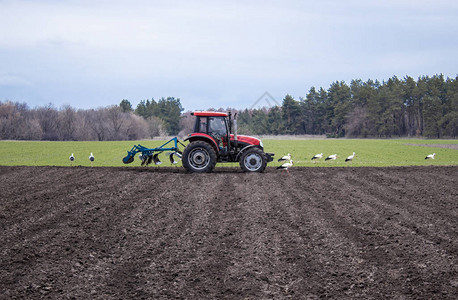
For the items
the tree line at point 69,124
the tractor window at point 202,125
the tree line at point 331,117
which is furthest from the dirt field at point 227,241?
the tree line at point 69,124

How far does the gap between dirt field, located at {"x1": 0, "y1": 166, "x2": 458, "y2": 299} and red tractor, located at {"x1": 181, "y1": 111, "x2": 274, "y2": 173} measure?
198 centimetres

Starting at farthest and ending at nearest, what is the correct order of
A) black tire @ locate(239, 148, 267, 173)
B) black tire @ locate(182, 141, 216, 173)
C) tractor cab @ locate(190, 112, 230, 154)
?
black tire @ locate(239, 148, 267, 173) < tractor cab @ locate(190, 112, 230, 154) < black tire @ locate(182, 141, 216, 173)

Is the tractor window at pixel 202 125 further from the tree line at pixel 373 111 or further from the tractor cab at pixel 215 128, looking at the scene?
the tree line at pixel 373 111

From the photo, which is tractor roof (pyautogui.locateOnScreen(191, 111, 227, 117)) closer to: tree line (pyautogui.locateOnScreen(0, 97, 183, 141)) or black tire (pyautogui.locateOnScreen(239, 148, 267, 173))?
black tire (pyautogui.locateOnScreen(239, 148, 267, 173))

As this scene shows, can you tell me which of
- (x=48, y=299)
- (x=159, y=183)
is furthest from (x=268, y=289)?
(x=159, y=183)

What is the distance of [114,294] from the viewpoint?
566cm

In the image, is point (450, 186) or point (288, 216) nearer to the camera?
point (288, 216)

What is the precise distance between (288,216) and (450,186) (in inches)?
312

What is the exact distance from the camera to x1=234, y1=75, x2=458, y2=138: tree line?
76.7 metres

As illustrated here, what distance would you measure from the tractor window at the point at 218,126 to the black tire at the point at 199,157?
26.0 inches

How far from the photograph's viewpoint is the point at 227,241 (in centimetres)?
782

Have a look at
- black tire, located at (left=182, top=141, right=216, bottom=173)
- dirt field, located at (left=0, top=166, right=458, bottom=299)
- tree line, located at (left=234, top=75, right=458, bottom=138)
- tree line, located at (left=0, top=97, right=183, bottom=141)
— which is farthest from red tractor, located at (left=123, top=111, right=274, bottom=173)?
tree line, located at (left=0, top=97, right=183, bottom=141)

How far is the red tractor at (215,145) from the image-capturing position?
15.8m

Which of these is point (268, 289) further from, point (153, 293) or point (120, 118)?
point (120, 118)
